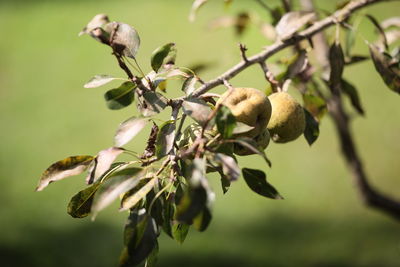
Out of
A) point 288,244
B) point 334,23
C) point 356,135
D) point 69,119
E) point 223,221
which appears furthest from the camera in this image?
point 69,119

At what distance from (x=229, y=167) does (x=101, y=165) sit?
23 cm

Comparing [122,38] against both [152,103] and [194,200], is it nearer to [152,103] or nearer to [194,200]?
[152,103]

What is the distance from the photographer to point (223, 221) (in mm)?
2855

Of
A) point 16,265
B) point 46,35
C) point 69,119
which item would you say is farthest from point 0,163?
point 46,35

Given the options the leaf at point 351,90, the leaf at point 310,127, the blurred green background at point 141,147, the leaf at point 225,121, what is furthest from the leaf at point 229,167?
the blurred green background at point 141,147

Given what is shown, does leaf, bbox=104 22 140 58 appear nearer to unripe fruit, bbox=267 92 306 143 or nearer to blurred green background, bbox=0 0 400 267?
unripe fruit, bbox=267 92 306 143

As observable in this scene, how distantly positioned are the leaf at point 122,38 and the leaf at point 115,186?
23cm

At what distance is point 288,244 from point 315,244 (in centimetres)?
13

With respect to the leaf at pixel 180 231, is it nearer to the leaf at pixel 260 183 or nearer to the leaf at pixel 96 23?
the leaf at pixel 260 183

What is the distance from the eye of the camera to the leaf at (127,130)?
919 millimetres

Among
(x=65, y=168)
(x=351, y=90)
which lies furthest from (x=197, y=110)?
(x=351, y=90)

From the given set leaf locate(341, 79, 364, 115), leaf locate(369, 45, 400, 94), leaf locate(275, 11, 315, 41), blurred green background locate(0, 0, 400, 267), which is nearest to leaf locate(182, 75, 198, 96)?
leaf locate(275, 11, 315, 41)

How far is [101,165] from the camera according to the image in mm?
896

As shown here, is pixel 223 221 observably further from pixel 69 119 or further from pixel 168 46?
pixel 168 46
